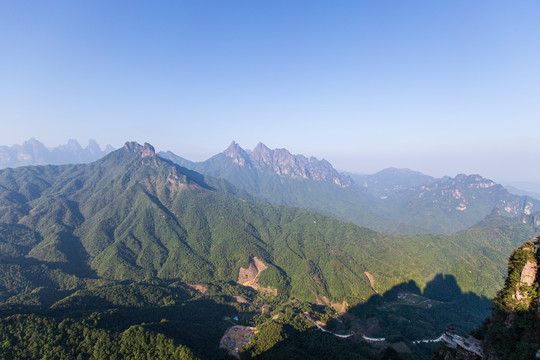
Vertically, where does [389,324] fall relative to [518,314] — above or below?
below

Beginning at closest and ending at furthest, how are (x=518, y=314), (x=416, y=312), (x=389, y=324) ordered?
(x=518, y=314), (x=389, y=324), (x=416, y=312)

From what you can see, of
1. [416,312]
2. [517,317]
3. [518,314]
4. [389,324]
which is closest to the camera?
[517,317]

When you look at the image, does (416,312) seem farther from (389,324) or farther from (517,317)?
(517,317)

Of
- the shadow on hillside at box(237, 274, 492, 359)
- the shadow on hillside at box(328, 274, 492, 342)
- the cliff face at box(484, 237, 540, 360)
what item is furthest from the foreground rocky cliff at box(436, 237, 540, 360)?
the shadow on hillside at box(328, 274, 492, 342)

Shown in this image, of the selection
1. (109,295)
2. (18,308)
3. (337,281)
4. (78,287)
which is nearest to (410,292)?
(337,281)

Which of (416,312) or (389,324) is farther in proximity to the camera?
(416,312)

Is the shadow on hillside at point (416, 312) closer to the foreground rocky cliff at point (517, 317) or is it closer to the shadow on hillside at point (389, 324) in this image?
the shadow on hillside at point (389, 324)

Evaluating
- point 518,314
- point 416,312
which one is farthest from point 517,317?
point 416,312

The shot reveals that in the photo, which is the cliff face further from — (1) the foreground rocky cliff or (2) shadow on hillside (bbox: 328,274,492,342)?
(2) shadow on hillside (bbox: 328,274,492,342)

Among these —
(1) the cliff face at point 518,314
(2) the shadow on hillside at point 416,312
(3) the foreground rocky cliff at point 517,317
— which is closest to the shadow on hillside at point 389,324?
(2) the shadow on hillside at point 416,312
